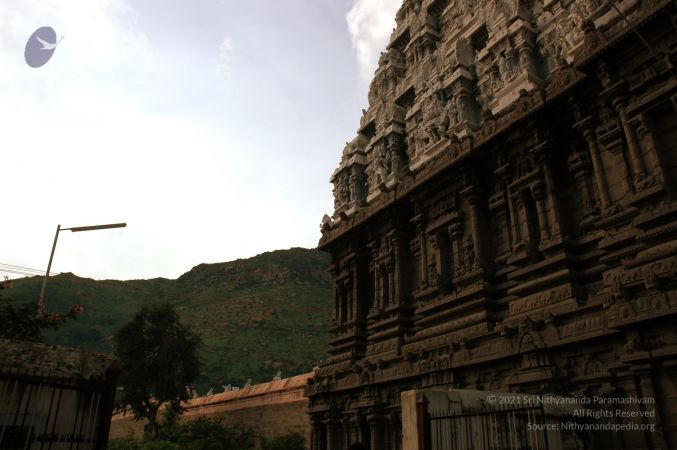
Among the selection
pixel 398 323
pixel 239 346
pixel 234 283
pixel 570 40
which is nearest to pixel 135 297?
pixel 234 283

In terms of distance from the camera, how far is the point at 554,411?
10.6 meters

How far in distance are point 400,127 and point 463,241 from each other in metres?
9.59

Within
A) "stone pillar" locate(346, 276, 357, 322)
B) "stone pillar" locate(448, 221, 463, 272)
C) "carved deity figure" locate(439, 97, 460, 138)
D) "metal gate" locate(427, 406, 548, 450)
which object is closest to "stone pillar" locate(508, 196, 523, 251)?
"stone pillar" locate(448, 221, 463, 272)

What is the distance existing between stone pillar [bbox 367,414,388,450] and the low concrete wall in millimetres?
7007

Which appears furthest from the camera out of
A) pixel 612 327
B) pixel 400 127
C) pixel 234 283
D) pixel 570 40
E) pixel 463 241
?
pixel 234 283

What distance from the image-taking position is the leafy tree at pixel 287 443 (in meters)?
25.8

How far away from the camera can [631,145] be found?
42.4 feet

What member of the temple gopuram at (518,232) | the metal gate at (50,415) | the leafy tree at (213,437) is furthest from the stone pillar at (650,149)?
the leafy tree at (213,437)

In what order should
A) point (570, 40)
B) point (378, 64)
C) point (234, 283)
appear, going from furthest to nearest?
point (234, 283) → point (378, 64) → point (570, 40)

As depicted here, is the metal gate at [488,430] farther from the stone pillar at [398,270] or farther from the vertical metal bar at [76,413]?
the stone pillar at [398,270]

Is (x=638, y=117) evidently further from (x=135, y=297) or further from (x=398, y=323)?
(x=135, y=297)

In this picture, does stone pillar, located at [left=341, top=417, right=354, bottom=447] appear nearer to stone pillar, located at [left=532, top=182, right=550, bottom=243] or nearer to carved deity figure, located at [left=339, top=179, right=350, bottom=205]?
stone pillar, located at [left=532, top=182, right=550, bottom=243]

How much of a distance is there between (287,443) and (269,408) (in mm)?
4501

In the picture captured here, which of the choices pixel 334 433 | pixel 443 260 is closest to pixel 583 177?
pixel 443 260
